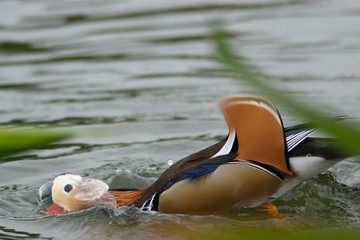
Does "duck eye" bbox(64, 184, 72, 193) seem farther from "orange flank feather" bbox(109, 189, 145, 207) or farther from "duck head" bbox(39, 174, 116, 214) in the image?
"orange flank feather" bbox(109, 189, 145, 207)

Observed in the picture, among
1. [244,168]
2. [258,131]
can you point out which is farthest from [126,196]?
[258,131]

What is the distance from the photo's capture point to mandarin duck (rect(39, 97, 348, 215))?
129 inches

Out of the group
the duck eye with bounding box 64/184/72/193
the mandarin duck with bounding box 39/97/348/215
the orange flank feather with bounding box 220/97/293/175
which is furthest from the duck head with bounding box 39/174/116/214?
the orange flank feather with bounding box 220/97/293/175

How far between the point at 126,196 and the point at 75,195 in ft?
0.78

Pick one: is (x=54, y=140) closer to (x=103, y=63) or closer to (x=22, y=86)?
(x=22, y=86)

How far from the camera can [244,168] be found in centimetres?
344

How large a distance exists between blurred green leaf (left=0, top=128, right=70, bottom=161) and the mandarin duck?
7.21ft

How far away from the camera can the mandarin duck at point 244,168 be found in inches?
129

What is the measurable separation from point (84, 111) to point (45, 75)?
114 cm

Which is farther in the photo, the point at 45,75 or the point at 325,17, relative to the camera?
the point at 325,17

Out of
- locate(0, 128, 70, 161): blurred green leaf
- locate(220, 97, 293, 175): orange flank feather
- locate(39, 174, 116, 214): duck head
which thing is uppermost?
locate(0, 128, 70, 161): blurred green leaf

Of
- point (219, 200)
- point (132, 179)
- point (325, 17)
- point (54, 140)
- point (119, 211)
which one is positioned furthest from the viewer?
point (325, 17)

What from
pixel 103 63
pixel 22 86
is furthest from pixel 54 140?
pixel 103 63

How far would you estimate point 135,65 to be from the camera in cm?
766
